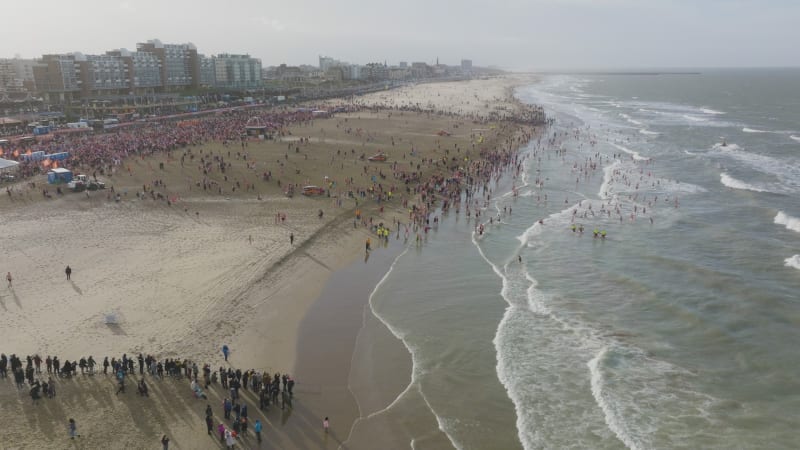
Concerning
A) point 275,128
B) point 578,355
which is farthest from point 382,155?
point 578,355

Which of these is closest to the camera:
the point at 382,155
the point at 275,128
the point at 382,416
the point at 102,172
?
the point at 382,416

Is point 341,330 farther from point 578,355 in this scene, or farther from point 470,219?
point 470,219

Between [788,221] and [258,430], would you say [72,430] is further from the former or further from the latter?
[788,221]

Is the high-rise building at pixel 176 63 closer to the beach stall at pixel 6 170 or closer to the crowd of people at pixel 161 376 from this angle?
the beach stall at pixel 6 170

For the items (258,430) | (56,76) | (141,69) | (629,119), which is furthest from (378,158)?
(141,69)

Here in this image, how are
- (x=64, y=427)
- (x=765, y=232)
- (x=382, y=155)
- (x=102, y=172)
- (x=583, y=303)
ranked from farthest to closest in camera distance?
(x=382, y=155), (x=102, y=172), (x=765, y=232), (x=583, y=303), (x=64, y=427)

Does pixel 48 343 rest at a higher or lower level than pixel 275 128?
lower
